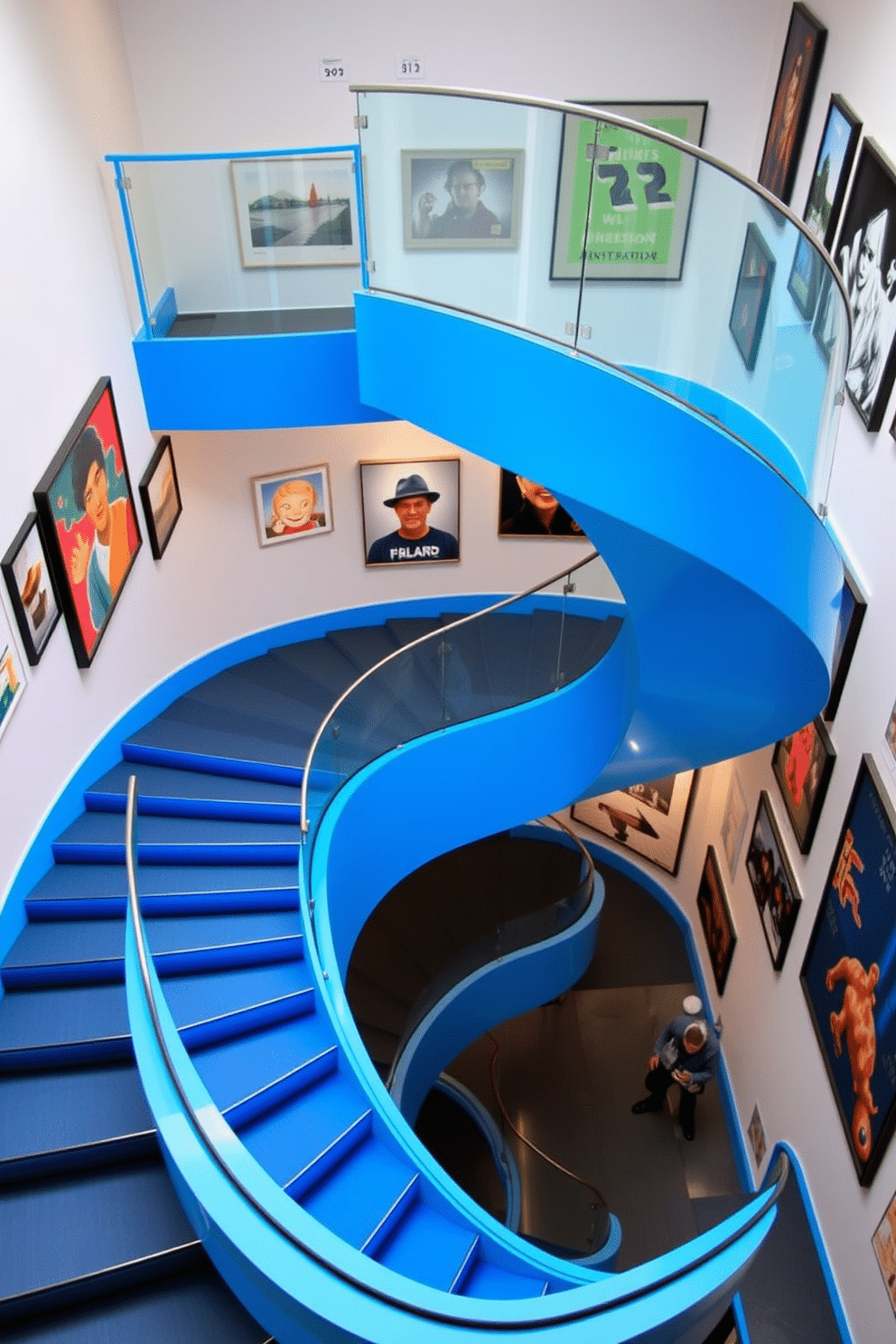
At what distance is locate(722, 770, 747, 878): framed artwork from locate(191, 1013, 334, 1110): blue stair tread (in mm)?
4264

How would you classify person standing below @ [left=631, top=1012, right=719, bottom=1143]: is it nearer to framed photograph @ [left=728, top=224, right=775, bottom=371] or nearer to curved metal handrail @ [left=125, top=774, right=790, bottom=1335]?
curved metal handrail @ [left=125, top=774, right=790, bottom=1335]

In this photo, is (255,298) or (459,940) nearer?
(255,298)

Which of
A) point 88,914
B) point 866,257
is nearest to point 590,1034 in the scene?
point 88,914

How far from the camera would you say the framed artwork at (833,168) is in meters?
5.86

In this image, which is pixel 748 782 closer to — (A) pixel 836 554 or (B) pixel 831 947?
(B) pixel 831 947

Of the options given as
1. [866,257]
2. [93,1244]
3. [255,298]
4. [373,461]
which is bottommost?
[93,1244]

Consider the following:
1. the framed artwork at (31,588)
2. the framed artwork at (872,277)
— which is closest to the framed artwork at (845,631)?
the framed artwork at (872,277)

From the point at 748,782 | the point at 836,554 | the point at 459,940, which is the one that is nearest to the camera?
the point at 836,554

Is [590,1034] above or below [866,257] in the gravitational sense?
below

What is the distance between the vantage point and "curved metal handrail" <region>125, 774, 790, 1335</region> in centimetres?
312

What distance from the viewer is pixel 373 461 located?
8.80 m

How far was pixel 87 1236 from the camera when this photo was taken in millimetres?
4305

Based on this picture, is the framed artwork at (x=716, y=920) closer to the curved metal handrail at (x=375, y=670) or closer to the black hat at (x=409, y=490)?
the curved metal handrail at (x=375, y=670)

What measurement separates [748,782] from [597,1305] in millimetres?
5548
